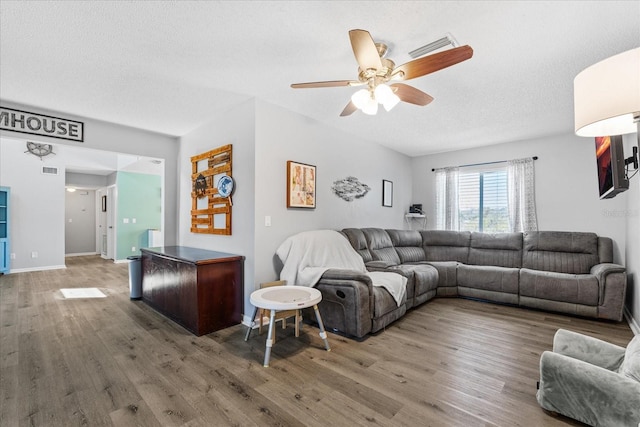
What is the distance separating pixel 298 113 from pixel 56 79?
7.73 ft

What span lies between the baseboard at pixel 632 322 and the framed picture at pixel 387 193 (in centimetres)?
330

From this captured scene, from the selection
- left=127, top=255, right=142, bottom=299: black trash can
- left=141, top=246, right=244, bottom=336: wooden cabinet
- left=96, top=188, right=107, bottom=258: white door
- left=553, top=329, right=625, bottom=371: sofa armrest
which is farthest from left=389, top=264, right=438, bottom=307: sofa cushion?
left=96, top=188, right=107, bottom=258: white door

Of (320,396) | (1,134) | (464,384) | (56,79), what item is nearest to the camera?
(320,396)

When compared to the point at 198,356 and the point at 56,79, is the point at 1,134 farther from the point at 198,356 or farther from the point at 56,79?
the point at 198,356

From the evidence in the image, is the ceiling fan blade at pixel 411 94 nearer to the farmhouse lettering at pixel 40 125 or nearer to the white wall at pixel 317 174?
the white wall at pixel 317 174

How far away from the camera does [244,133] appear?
10.6 ft

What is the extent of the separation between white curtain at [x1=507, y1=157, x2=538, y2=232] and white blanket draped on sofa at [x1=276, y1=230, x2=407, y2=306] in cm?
270

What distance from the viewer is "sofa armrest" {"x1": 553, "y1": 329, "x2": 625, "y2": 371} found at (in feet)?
5.69

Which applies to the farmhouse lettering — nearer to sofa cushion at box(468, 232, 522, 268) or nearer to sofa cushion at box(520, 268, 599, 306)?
sofa cushion at box(468, 232, 522, 268)

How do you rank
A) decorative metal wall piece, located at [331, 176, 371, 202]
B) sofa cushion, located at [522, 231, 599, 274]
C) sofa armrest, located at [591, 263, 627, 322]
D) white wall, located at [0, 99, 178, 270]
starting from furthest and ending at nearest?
decorative metal wall piece, located at [331, 176, 371, 202]
sofa cushion, located at [522, 231, 599, 274]
white wall, located at [0, 99, 178, 270]
sofa armrest, located at [591, 263, 627, 322]

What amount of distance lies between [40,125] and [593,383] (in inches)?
213

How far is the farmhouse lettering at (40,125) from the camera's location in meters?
3.15

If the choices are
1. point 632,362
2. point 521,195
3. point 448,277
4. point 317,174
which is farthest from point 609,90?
point 521,195

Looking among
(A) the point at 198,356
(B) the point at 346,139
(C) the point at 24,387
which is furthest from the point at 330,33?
(C) the point at 24,387
